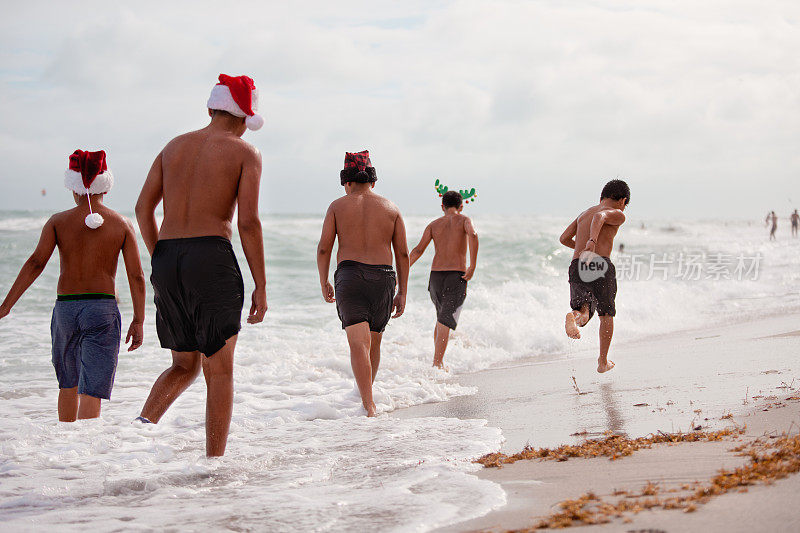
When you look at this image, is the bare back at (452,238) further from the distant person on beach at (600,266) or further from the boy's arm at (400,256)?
the boy's arm at (400,256)

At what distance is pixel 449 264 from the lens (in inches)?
317

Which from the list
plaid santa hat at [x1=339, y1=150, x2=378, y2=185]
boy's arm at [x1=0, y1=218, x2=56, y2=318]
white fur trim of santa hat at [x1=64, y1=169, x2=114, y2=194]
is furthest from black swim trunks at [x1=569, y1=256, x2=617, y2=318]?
boy's arm at [x1=0, y1=218, x2=56, y2=318]

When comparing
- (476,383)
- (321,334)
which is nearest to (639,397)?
(476,383)

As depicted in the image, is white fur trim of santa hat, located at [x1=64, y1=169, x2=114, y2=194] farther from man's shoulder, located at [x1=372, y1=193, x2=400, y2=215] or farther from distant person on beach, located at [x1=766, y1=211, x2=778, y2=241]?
distant person on beach, located at [x1=766, y1=211, x2=778, y2=241]

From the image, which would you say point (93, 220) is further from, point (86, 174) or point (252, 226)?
point (252, 226)

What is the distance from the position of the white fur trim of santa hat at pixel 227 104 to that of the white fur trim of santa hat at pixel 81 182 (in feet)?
4.10

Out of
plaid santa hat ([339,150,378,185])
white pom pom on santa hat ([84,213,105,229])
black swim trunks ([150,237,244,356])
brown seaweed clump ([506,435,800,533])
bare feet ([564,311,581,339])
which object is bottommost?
brown seaweed clump ([506,435,800,533])

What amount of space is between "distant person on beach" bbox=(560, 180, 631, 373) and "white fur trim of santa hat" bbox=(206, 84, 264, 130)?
3505mm

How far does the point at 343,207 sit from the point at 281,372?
7.82 ft

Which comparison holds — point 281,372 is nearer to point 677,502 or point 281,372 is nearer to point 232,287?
point 232,287

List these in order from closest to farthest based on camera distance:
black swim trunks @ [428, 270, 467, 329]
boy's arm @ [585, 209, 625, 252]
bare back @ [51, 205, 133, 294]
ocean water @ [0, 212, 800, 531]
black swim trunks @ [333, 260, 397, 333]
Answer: ocean water @ [0, 212, 800, 531] < bare back @ [51, 205, 133, 294] < black swim trunks @ [333, 260, 397, 333] < boy's arm @ [585, 209, 625, 252] < black swim trunks @ [428, 270, 467, 329]

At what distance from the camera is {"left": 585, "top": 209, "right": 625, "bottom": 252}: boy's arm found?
621cm

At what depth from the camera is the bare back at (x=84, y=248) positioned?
4.67 m

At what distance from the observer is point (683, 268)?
67.5 ft
